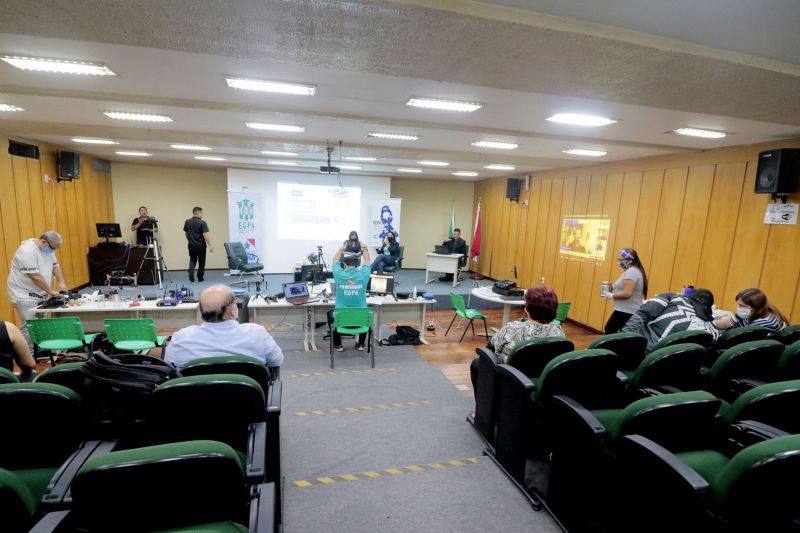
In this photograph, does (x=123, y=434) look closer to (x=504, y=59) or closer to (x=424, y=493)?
(x=424, y=493)

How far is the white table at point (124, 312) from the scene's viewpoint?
14.4ft

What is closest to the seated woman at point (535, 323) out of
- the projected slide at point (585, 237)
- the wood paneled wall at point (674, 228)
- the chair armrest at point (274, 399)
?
Result: the chair armrest at point (274, 399)

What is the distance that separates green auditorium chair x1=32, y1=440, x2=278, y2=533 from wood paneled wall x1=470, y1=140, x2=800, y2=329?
18.4ft

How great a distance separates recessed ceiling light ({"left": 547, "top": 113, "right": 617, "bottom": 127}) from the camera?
12.2 ft

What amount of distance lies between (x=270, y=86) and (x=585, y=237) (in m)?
6.11

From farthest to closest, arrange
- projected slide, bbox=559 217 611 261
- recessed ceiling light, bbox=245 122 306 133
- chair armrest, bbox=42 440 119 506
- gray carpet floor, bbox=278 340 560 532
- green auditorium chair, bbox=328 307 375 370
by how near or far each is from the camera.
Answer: projected slide, bbox=559 217 611 261
recessed ceiling light, bbox=245 122 306 133
green auditorium chair, bbox=328 307 375 370
gray carpet floor, bbox=278 340 560 532
chair armrest, bbox=42 440 119 506

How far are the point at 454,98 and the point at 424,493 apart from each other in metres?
3.16

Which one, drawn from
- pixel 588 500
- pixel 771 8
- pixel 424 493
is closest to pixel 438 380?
pixel 424 493

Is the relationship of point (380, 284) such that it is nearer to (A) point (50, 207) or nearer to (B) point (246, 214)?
(B) point (246, 214)

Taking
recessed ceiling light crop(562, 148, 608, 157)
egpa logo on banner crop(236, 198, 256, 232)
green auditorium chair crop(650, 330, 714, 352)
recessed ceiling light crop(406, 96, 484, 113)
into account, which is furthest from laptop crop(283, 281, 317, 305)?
egpa logo on banner crop(236, 198, 256, 232)

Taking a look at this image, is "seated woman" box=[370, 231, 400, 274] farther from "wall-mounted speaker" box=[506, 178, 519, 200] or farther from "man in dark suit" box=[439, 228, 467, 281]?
"wall-mounted speaker" box=[506, 178, 519, 200]

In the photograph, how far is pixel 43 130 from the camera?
5.21 meters

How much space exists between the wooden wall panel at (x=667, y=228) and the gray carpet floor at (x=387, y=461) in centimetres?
385

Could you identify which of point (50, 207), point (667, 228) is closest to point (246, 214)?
point (50, 207)
